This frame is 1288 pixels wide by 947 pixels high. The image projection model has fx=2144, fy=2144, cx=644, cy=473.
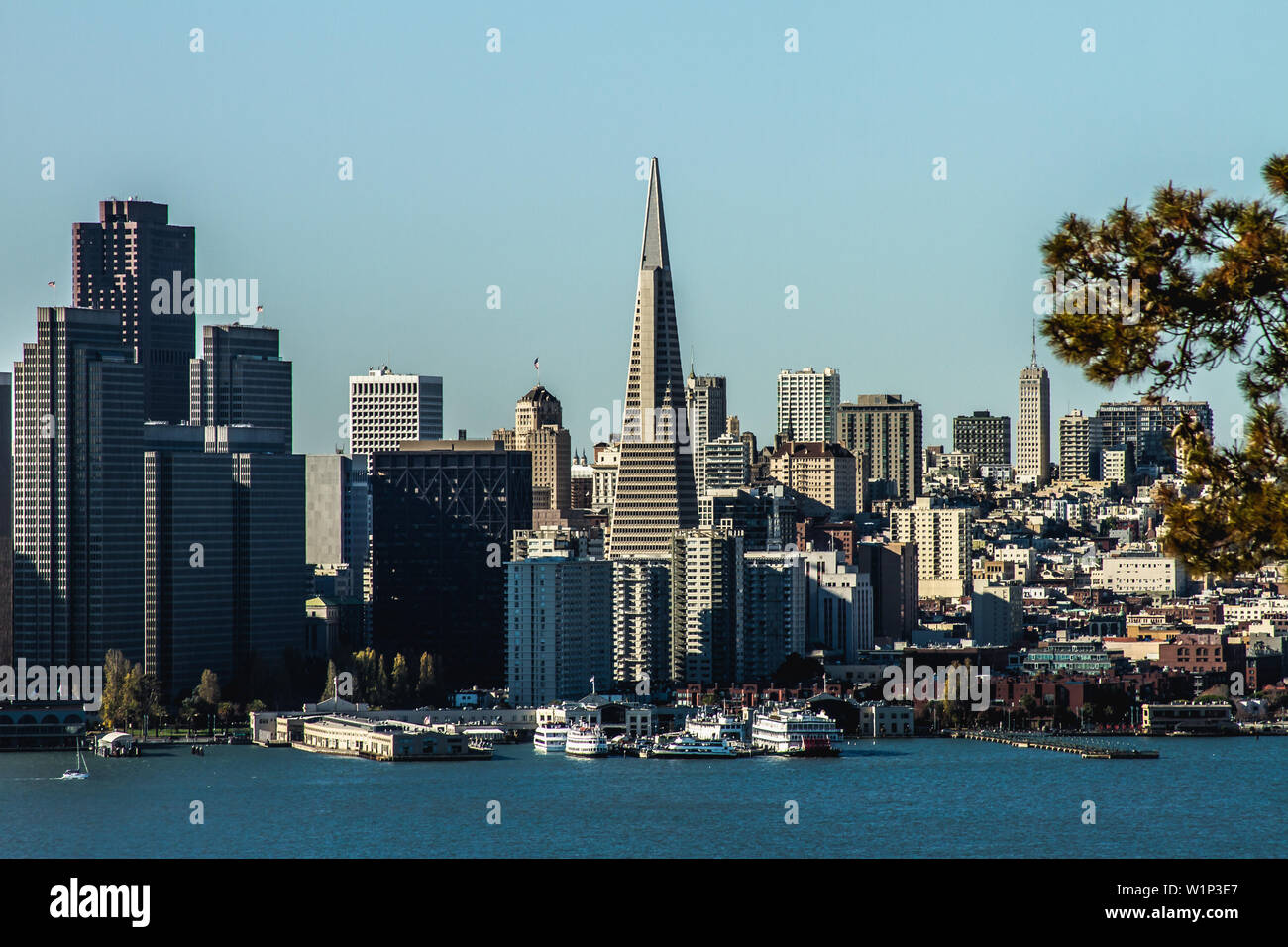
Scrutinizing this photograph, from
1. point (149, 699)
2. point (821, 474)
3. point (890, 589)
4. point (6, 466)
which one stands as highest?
point (821, 474)

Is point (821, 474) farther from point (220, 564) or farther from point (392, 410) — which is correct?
point (220, 564)

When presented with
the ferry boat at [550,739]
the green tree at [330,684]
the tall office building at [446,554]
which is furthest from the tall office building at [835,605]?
the ferry boat at [550,739]

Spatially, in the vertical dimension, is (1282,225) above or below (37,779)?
above

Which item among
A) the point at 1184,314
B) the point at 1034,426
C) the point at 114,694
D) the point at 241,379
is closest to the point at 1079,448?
the point at 1034,426

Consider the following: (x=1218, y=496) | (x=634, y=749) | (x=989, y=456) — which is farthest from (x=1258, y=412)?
(x=989, y=456)

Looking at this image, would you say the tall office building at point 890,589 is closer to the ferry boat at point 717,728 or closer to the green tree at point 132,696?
the ferry boat at point 717,728
